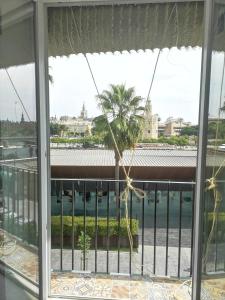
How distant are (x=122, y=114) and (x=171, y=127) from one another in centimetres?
41

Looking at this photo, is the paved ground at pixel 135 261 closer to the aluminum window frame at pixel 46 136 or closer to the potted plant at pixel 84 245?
the potted plant at pixel 84 245

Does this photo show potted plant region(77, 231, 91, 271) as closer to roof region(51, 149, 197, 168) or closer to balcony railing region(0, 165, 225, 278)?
balcony railing region(0, 165, 225, 278)

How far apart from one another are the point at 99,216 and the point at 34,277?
1012 millimetres

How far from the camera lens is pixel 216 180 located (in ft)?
4.92

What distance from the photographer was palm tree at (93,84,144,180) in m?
2.22

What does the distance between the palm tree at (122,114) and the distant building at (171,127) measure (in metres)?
0.19

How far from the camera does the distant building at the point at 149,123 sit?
2.26 m

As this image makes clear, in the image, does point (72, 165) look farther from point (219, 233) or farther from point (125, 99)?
point (219, 233)

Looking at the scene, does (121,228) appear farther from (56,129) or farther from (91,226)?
(56,129)

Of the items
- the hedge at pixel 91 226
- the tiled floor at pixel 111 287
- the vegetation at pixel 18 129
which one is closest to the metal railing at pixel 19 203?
the vegetation at pixel 18 129

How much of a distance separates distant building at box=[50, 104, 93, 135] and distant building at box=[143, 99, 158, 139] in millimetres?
463

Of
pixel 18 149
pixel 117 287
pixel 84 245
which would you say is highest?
pixel 18 149

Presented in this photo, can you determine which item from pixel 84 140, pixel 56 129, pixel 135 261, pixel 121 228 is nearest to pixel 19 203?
pixel 56 129

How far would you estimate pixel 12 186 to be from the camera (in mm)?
1442
